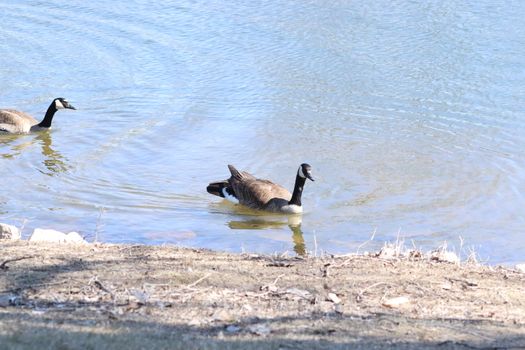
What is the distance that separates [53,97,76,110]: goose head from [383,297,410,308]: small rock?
10.6m

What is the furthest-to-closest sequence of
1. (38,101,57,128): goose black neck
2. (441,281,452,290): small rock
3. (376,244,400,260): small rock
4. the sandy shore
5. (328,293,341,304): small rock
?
(38,101,57,128): goose black neck
(376,244,400,260): small rock
(441,281,452,290): small rock
(328,293,341,304): small rock
the sandy shore

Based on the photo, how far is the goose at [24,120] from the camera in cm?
1584

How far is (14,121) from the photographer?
15.9 meters

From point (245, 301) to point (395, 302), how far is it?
3.43ft

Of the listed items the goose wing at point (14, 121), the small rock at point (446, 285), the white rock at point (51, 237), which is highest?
the goose wing at point (14, 121)

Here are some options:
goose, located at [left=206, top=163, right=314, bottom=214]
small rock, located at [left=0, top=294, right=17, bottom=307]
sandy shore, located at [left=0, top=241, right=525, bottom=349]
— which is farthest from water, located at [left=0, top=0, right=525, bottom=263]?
small rock, located at [left=0, top=294, right=17, bottom=307]

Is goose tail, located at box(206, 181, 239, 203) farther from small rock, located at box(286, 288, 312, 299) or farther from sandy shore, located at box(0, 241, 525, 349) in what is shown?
small rock, located at box(286, 288, 312, 299)

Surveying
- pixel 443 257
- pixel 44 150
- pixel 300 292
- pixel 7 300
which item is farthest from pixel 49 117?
pixel 300 292

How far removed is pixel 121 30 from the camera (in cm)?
2072

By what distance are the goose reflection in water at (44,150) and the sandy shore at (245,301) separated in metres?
5.87

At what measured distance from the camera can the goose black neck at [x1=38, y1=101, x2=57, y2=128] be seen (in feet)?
51.9

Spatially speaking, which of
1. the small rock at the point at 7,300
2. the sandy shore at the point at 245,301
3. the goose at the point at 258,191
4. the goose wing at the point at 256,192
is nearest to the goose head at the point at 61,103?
the goose at the point at 258,191

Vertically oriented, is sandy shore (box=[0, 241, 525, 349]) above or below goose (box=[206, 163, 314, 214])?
below

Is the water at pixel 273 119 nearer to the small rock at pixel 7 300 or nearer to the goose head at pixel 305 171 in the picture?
the goose head at pixel 305 171
